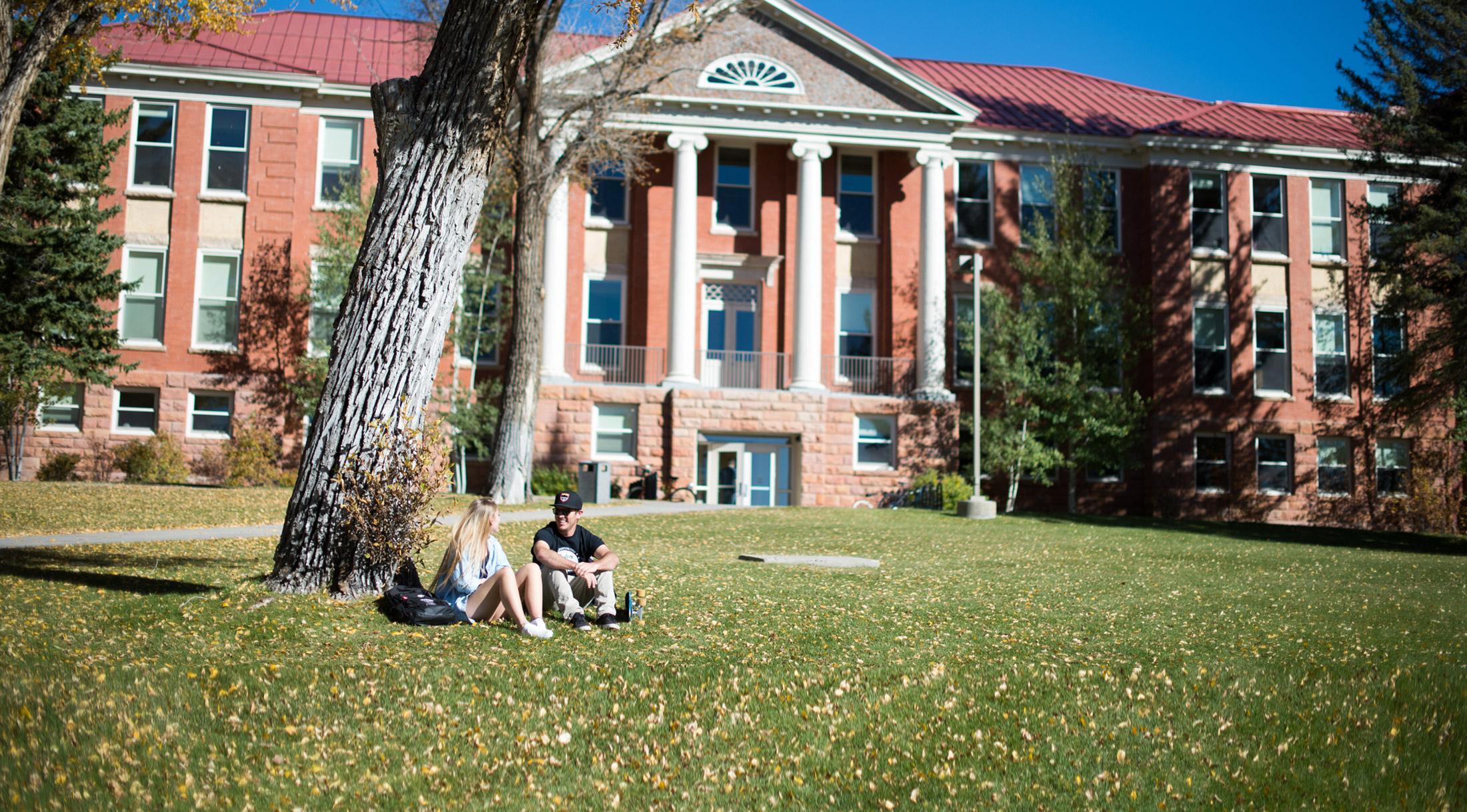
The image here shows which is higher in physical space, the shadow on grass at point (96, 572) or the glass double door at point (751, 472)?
the glass double door at point (751, 472)

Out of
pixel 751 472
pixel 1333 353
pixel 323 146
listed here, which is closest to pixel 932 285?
pixel 751 472

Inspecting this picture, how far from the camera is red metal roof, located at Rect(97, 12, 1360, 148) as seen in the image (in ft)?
94.2

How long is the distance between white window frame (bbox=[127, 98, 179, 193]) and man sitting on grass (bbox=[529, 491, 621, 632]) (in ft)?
75.8

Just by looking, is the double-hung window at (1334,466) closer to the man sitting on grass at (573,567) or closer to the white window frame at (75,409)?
the man sitting on grass at (573,567)

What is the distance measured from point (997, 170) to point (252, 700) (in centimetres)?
2757

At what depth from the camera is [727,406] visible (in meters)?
28.2

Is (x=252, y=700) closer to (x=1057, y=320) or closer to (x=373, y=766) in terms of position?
(x=373, y=766)

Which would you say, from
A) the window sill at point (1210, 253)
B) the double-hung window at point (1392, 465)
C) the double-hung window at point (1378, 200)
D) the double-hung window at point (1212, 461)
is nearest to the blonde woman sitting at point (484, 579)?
the double-hung window at point (1212, 461)

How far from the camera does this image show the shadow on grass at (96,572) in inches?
368

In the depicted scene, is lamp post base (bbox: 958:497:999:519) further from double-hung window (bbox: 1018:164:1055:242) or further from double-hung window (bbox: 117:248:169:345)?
double-hung window (bbox: 117:248:169:345)

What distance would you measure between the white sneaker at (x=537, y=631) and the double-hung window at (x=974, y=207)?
24640mm

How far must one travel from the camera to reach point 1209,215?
31094 mm

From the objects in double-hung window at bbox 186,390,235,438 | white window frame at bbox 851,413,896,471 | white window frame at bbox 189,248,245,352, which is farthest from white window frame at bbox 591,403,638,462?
white window frame at bbox 189,248,245,352

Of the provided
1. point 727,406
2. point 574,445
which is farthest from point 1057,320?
point 574,445
